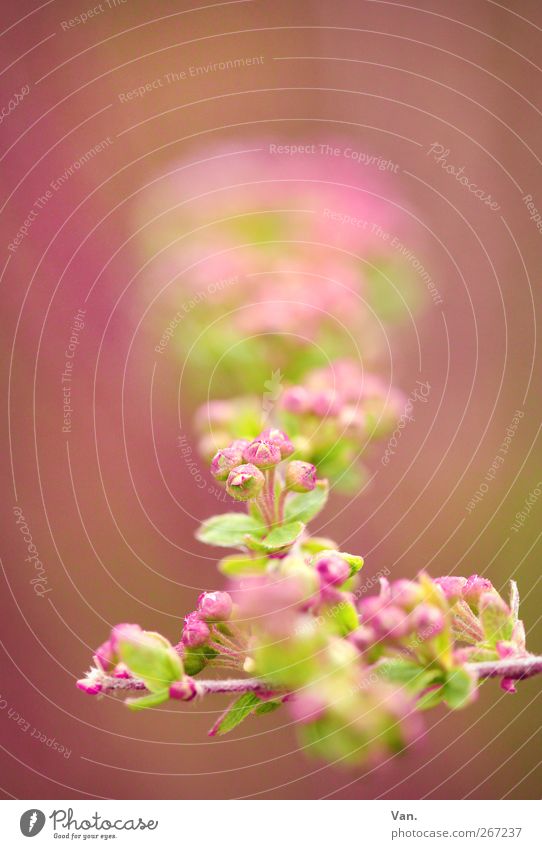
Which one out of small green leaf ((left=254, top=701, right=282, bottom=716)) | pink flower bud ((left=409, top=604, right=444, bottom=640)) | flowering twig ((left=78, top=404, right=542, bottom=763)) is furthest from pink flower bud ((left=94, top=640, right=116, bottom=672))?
pink flower bud ((left=409, top=604, right=444, bottom=640))

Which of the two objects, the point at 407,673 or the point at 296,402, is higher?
the point at 296,402

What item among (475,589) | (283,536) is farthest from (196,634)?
(475,589)

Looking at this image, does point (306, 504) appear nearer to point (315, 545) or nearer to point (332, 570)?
point (315, 545)

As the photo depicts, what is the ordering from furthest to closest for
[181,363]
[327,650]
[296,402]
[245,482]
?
[181,363] → [296,402] → [245,482] → [327,650]

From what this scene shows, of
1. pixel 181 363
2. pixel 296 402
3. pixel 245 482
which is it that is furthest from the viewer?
pixel 181 363

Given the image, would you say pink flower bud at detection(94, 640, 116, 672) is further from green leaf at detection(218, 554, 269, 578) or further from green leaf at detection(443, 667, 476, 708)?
green leaf at detection(443, 667, 476, 708)
